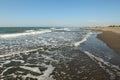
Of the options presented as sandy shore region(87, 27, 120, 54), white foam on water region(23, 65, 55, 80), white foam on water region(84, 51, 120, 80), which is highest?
sandy shore region(87, 27, 120, 54)

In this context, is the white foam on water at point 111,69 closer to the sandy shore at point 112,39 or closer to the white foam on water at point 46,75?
the white foam on water at point 46,75

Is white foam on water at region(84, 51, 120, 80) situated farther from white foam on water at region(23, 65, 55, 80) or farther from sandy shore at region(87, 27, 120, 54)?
sandy shore at region(87, 27, 120, 54)

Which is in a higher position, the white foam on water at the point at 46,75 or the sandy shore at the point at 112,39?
the sandy shore at the point at 112,39

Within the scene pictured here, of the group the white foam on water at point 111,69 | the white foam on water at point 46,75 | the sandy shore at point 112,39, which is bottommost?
the white foam on water at point 46,75

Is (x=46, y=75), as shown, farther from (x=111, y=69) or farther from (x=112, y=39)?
(x=112, y=39)

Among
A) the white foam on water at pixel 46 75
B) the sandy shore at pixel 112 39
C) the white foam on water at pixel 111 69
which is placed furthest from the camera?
the sandy shore at pixel 112 39

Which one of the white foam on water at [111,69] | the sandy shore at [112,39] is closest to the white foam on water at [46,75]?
the white foam on water at [111,69]

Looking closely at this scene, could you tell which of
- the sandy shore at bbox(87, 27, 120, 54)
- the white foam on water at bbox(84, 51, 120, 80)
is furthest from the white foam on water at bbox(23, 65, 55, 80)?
the sandy shore at bbox(87, 27, 120, 54)

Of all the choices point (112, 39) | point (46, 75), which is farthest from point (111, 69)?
point (112, 39)

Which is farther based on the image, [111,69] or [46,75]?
[111,69]

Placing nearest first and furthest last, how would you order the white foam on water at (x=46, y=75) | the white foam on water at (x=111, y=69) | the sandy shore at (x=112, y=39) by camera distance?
1. the white foam on water at (x=46, y=75)
2. the white foam on water at (x=111, y=69)
3. the sandy shore at (x=112, y=39)

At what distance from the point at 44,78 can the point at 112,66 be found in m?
4.24

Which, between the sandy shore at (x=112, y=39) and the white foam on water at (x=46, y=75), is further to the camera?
the sandy shore at (x=112, y=39)

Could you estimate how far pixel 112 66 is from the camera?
955cm
